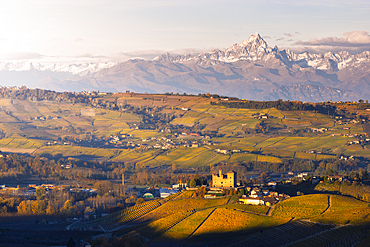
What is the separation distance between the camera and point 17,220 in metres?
112

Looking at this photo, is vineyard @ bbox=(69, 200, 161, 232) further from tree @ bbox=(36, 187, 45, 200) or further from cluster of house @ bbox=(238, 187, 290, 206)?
tree @ bbox=(36, 187, 45, 200)

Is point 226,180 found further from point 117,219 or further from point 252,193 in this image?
point 117,219

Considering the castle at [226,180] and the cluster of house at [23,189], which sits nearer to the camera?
the castle at [226,180]

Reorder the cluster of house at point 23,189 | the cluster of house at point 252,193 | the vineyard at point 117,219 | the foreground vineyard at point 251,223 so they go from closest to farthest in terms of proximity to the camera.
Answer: the foreground vineyard at point 251,223, the cluster of house at point 252,193, the vineyard at point 117,219, the cluster of house at point 23,189

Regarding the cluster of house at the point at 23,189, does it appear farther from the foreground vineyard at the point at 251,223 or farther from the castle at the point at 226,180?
the castle at the point at 226,180

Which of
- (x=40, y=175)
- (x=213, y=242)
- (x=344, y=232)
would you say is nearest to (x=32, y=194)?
(x=40, y=175)

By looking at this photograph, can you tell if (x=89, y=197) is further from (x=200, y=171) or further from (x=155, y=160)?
(x=155, y=160)

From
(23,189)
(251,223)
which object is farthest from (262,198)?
(23,189)

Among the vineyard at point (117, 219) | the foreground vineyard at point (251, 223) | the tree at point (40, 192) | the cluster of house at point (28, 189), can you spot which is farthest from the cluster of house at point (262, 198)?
Result: the tree at point (40, 192)

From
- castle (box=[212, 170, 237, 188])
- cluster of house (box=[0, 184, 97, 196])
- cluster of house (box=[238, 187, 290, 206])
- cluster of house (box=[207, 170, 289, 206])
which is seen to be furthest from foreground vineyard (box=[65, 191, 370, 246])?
cluster of house (box=[0, 184, 97, 196])

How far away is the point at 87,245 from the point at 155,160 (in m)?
117

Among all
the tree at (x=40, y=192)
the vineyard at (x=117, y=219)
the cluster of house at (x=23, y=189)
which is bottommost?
the cluster of house at (x=23, y=189)

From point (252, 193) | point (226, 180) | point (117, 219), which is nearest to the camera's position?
point (252, 193)

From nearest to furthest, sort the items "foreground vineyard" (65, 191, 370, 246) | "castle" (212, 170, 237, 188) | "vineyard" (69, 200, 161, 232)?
"foreground vineyard" (65, 191, 370, 246) < "vineyard" (69, 200, 161, 232) < "castle" (212, 170, 237, 188)
